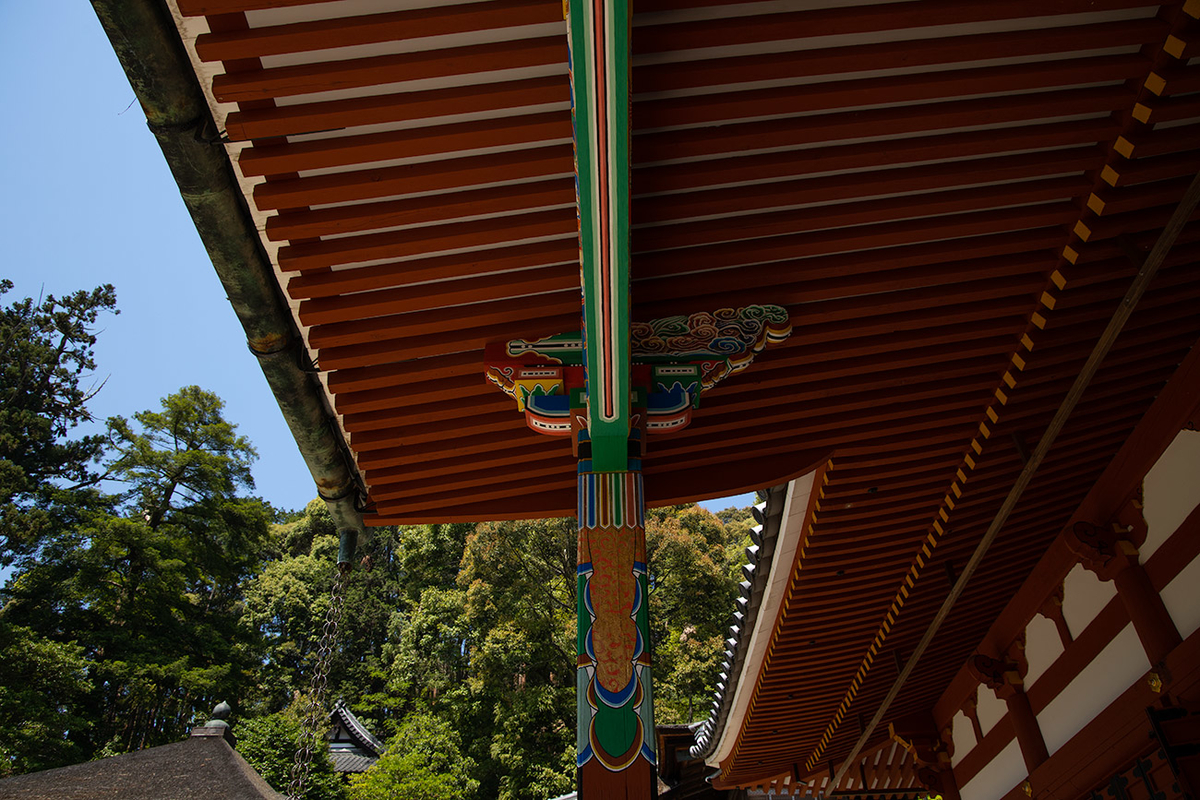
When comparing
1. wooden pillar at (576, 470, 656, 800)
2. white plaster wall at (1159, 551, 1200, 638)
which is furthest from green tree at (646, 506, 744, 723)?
wooden pillar at (576, 470, 656, 800)

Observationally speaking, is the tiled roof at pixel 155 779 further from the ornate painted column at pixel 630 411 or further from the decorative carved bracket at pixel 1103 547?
the decorative carved bracket at pixel 1103 547

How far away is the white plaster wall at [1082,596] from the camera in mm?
4254

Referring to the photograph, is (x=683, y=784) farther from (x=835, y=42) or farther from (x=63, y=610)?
(x=63, y=610)

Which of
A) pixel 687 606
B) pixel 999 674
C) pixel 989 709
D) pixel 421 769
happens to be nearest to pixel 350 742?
pixel 421 769

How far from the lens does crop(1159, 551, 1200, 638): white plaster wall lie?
345 centimetres

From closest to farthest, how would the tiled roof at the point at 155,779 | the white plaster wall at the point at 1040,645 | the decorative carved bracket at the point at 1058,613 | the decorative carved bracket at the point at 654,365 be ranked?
the decorative carved bracket at the point at 654,365, the decorative carved bracket at the point at 1058,613, the white plaster wall at the point at 1040,645, the tiled roof at the point at 155,779

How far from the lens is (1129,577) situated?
384 centimetres

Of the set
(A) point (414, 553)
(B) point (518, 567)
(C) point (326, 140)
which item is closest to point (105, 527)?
(A) point (414, 553)

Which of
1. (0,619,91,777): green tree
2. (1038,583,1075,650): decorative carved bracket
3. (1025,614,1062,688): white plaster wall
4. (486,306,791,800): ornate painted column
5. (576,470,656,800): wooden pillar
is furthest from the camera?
(0,619,91,777): green tree

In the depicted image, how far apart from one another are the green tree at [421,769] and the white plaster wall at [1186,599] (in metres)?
12.4

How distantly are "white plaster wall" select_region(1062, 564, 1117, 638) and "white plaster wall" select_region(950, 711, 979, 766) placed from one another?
1.71 meters

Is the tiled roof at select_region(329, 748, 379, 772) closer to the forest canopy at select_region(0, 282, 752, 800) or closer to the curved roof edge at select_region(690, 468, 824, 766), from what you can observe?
the forest canopy at select_region(0, 282, 752, 800)

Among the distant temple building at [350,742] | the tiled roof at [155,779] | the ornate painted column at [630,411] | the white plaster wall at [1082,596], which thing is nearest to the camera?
the ornate painted column at [630,411]

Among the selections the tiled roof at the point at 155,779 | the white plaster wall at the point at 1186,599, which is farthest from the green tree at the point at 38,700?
the white plaster wall at the point at 1186,599
